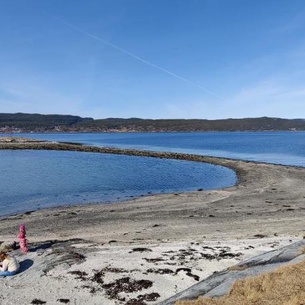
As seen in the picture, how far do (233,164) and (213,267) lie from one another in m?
60.3

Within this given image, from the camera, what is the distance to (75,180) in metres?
53.0

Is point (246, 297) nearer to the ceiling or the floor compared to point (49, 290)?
nearer to the ceiling

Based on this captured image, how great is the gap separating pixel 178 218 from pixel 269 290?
721 inches

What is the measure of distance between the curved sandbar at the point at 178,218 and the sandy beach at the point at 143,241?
7 cm

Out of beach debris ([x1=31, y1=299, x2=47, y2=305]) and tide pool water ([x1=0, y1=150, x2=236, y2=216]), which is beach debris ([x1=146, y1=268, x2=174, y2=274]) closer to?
beach debris ([x1=31, y1=299, x2=47, y2=305])

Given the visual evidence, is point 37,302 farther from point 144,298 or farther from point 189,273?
point 189,273

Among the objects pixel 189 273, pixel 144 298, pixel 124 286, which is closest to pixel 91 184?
pixel 189 273

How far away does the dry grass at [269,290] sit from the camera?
413 inches

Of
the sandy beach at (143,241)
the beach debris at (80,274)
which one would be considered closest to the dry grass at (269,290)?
the sandy beach at (143,241)

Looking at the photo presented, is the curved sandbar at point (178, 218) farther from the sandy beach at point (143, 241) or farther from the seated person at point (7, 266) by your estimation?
the seated person at point (7, 266)

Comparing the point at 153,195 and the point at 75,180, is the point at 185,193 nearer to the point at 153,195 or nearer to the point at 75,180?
the point at 153,195

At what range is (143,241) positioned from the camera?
888 inches

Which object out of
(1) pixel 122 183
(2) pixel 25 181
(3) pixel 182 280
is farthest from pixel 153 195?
(3) pixel 182 280

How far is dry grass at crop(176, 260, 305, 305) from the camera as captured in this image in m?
10.5
